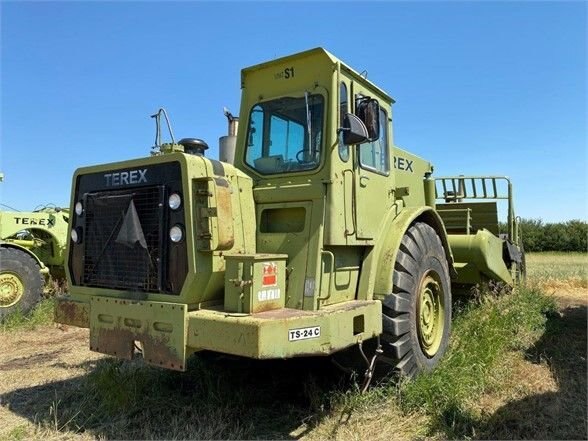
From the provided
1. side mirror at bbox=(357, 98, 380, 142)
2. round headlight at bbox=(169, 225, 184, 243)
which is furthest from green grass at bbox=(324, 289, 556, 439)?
side mirror at bbox=(357, 98, 380, 142)

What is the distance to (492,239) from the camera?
698 centimetres

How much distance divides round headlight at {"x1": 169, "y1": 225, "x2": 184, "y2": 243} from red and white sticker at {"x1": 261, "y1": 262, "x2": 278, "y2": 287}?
0.63m

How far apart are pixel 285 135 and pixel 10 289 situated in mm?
6746

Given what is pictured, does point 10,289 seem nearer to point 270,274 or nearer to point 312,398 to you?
point 312,398

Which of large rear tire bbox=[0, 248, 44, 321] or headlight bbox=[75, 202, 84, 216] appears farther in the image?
large rear tire bbox=[0, 248, 44, 321]

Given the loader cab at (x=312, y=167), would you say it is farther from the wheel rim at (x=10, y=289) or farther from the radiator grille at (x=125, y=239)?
the wheel rim at (x=10, y=289)

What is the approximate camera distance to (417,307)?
4516mm

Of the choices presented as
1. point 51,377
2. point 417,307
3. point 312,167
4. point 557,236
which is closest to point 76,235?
point 51,377

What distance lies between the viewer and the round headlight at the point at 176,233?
→ 350cm

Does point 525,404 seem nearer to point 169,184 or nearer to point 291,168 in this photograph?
point 291,168

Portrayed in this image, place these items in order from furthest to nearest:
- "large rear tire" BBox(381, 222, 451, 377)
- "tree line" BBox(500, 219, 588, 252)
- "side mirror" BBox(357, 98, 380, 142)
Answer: "tree line" BBox(500, 219, 588, 252), "large rear tire" BBox(381, 222, 451, 377), "side mirror" BBox(357, 98, 380, 142)

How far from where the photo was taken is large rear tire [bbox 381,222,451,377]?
4.11 metres

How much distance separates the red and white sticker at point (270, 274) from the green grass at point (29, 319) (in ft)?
20.0

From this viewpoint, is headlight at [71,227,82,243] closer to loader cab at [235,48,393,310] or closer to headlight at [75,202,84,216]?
headlight at [75,202,84,216]
